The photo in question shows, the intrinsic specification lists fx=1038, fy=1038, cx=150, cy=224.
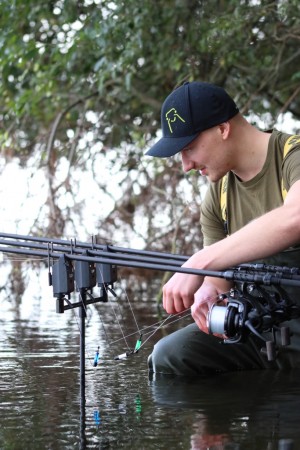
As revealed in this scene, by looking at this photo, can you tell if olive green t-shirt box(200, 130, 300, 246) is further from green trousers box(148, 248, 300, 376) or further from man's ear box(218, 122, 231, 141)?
green trousers box(148, 248, 300, 376)

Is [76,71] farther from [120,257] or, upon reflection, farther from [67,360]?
[120,257]

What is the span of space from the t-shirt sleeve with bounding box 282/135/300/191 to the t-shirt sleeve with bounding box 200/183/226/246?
0.49 metres

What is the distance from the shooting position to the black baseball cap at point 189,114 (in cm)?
391

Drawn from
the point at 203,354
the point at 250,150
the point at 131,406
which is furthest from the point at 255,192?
the point at 131,406

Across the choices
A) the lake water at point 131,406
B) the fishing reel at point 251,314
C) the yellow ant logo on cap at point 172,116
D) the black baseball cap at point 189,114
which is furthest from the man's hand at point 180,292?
the yellow ant logo on cap at point 172,116

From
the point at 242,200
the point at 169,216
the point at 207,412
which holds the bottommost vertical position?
the point at 207,412

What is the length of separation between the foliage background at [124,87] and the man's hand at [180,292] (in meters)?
4.40

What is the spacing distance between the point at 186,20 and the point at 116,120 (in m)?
2.28

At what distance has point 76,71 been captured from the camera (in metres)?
9.58

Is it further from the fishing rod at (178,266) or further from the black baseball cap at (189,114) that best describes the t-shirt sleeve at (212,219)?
the fishing rod at (178,266)

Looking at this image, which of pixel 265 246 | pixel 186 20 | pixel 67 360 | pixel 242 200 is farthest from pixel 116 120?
pixel 265 246

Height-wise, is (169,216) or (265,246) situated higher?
(169,216)

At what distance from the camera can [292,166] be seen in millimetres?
3879

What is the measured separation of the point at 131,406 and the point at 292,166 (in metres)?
1.08
